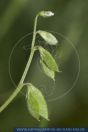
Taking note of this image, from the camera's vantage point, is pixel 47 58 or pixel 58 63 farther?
pixel 58 63

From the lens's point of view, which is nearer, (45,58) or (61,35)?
(45,58)

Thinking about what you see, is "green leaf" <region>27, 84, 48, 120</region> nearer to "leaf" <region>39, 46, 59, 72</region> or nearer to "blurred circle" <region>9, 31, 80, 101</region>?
"leaf" <region>39, 46, 59, 72</region>

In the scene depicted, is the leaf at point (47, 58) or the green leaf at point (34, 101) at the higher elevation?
the leaf at point (47, 58)

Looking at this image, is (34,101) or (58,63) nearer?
(34,101)

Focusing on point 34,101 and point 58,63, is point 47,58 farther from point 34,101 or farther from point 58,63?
point 58,63

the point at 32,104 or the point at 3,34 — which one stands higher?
the point at 3,34

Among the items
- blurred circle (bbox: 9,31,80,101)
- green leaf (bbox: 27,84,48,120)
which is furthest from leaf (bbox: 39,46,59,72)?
blurred circle (bbox: 9,31,80,101)

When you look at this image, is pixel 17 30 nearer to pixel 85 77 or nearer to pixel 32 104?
pixel 85 77

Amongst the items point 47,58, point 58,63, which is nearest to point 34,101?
point 47,58

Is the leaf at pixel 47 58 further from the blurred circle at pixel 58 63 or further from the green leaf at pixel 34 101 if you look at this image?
the blurred circle at pixel 58 63

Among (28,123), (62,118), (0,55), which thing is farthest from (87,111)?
(0,55)

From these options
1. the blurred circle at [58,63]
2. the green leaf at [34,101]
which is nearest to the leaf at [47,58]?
the green leaf at [34,101]
